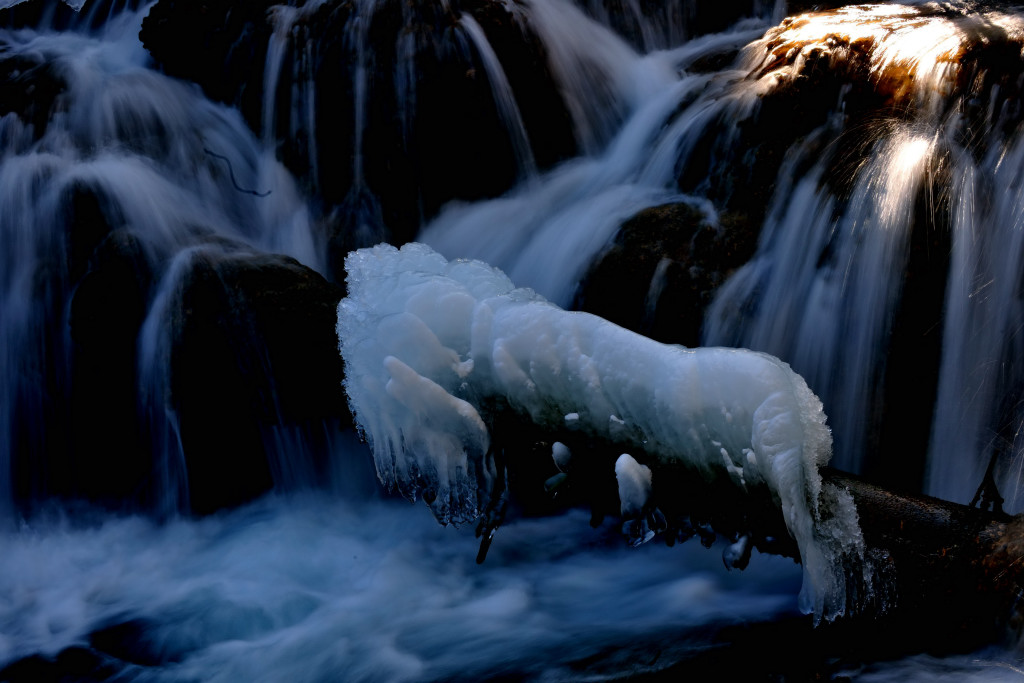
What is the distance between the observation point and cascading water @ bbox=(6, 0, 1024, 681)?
11.3 ft

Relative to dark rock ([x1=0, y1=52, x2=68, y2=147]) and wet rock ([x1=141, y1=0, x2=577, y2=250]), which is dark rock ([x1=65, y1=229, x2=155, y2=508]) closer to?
wet rock ([x1=141, y1=0, x2=577, y2=250])

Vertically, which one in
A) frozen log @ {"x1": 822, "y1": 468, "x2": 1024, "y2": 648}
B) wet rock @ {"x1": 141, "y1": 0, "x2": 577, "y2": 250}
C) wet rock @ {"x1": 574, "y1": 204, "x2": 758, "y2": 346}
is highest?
wet rock @ {"x1": 141, "y1": 0, "x2": 577, "y2": 250}

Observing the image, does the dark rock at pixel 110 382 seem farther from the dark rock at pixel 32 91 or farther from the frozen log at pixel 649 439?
the frozen log at pixel 649 439

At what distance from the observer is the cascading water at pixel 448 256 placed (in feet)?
11.3

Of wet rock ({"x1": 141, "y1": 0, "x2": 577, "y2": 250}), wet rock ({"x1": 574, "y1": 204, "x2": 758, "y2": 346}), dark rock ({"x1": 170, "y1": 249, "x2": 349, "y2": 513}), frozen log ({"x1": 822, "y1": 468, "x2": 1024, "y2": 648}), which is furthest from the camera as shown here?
wet rock ({"x1": 141, "y1": 0, "x2": 577, "y2": 250})

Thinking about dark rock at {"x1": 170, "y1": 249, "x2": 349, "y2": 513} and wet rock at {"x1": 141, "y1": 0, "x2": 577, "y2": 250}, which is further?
wet rock at {"x1": 141, "y1": 0, "x2": 577, "y2": 250}

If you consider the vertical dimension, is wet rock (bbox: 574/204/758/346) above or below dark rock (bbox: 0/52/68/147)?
below

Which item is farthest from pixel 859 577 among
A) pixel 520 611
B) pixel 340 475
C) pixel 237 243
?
pixel 237 243

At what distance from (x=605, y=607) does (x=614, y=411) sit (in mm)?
997

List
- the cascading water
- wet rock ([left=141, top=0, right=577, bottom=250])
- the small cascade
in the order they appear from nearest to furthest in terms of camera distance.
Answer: the cascading water < the small cascade < wet rock ([left=141, top=0, right=577, bottom=250])

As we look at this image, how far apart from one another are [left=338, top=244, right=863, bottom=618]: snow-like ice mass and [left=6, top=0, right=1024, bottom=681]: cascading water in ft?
1.10

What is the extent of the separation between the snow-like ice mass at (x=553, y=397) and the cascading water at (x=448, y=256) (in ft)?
1.10

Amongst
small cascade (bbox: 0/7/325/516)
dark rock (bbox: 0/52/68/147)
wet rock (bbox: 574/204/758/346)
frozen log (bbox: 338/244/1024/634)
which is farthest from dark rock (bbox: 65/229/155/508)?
wet rock (bbox: 574/204/758/346)

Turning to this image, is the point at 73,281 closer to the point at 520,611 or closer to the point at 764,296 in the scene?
the point at 520,611
